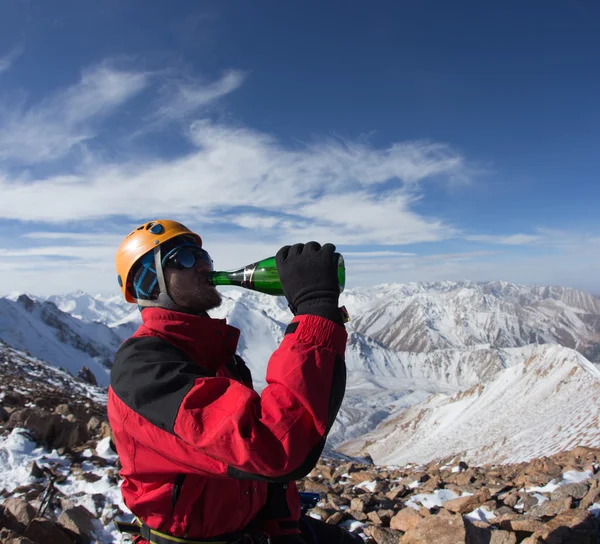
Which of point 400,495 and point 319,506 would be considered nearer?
point 319,506

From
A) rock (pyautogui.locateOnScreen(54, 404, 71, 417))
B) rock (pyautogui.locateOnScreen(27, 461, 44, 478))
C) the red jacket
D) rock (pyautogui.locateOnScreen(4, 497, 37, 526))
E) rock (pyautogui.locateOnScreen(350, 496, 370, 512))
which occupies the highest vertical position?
the red jacket

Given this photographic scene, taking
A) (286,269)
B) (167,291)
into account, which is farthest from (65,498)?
(286,269)

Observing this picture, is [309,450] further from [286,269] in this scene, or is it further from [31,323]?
[31,323]

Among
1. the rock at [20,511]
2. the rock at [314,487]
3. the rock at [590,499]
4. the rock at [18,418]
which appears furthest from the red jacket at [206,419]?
the rock at [18,418]

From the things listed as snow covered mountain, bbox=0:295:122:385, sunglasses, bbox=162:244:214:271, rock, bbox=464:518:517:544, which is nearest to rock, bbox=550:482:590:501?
rock, bbox=464:518:517:544

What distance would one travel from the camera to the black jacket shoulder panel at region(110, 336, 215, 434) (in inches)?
109

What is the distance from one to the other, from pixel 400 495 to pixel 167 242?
1088 cm

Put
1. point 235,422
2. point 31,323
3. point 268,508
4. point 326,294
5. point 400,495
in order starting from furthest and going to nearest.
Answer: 1. point 31,323
2. point 400,495
3. point 268,508
4. point 326,294
5. point 235,422

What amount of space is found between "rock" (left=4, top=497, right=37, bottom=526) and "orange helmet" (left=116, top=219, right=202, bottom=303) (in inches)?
251

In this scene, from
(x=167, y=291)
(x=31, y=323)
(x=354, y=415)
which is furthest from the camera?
(x=354, y=415)

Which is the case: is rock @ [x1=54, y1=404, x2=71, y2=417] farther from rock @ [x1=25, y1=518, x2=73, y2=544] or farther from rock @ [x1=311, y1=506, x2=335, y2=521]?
rock @ [x1=311, y1=506, x2=335, y2=521]

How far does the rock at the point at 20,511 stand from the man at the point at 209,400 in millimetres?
5156

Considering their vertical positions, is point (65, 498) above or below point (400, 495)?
above

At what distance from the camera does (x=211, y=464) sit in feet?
9.12
